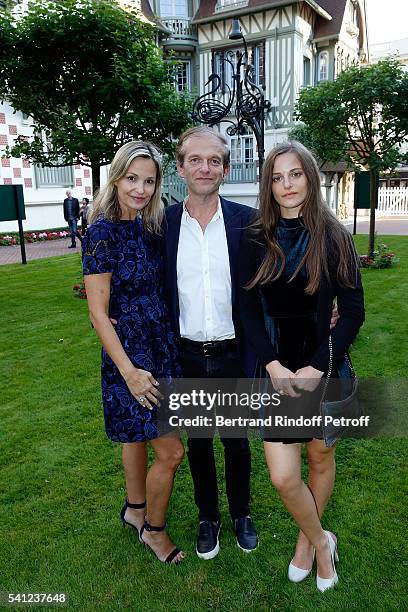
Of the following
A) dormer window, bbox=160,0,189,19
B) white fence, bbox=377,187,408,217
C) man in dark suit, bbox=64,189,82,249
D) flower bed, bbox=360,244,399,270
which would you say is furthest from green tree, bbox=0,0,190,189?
white fence, bbox=377,187,408,217

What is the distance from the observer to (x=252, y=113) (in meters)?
8.26

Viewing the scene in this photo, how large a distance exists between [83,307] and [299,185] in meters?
6.52

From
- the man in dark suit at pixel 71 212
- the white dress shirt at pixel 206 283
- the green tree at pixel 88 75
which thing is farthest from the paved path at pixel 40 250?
the white dress shirt at pixel 206 283

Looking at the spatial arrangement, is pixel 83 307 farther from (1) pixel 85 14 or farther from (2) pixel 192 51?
(2) pixel 192 51

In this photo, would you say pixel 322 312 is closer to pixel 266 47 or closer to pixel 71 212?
pixel 71 212

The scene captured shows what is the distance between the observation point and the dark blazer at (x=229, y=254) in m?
2.39

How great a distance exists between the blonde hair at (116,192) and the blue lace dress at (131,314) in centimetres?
7

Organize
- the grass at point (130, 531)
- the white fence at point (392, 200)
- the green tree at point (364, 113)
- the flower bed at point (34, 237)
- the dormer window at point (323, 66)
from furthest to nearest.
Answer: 1. the white fence at point (392, 200)
2. the dormer window at point (323, 66)
3. the flower bed at point (34, 237)
4. the green tree at point (364, 113)
5. the grass at point (130, 531)

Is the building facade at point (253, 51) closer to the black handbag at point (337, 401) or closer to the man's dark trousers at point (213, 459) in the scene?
the man's dark trousers at point (213, 459)

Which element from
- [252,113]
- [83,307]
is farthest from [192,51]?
[83,307]

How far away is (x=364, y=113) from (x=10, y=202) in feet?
26.6

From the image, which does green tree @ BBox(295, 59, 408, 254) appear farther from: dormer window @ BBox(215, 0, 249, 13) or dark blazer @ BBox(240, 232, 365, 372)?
dormer window @ BBox(215, 0, 249, 13)

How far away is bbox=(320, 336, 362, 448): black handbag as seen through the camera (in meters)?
2.17

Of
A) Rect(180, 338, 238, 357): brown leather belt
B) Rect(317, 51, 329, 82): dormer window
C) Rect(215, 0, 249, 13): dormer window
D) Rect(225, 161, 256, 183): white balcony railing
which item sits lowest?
Rect(180, 338, 238, 357): brown leather belt
